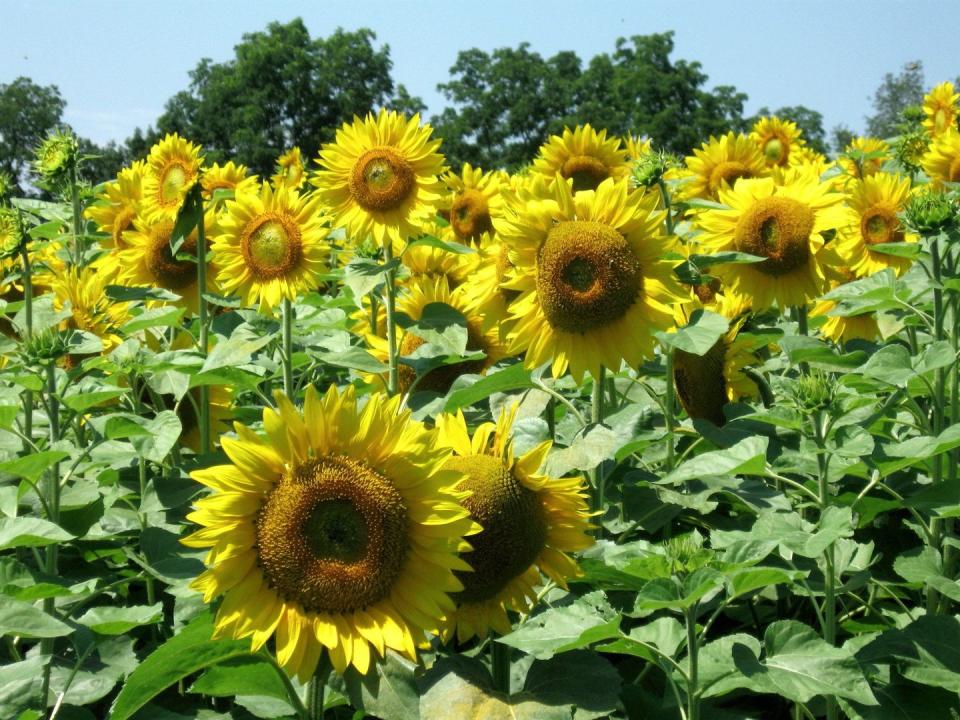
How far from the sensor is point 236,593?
1795mm

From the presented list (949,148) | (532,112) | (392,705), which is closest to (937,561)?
(392,705)

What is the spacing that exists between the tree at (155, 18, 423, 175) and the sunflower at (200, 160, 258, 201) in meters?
46.1

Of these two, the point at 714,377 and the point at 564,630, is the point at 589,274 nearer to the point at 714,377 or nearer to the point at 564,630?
the point at 714,377

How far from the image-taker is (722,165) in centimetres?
498

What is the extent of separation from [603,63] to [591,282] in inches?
2110

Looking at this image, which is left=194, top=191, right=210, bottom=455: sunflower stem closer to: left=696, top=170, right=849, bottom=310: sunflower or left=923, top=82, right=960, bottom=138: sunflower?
left=696, top=170, right=849, bottom=310: sunflower

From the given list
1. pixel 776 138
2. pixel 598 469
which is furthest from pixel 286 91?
pixel 598 469

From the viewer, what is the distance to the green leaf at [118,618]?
7.38 ft

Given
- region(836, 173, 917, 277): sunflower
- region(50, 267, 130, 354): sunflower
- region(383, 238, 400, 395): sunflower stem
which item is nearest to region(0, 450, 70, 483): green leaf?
region(383, 238, 400, 395): sunflower stem

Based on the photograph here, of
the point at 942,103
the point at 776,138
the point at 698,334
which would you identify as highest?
the point at 942,103

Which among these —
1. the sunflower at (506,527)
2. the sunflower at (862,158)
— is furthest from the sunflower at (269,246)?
the sunflower at (862,158)

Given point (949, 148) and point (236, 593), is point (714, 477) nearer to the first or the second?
point (236, 593)

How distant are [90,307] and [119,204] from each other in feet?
3.29

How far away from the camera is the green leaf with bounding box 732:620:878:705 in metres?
1.84
